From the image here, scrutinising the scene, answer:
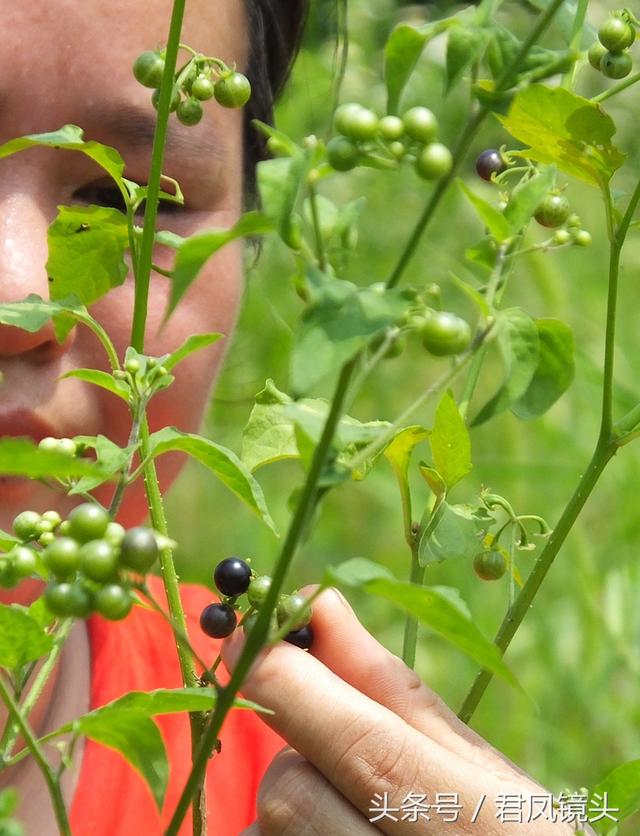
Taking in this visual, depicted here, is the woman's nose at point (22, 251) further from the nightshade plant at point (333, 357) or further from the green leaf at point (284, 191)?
the green leaf at point (284, 191)

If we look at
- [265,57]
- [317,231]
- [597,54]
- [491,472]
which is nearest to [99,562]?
[317,231]

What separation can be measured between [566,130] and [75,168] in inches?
15.7

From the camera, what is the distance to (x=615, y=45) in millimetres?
494

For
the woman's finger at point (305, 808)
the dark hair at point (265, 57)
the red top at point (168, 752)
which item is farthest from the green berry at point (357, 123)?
the red top at point (168, 752)

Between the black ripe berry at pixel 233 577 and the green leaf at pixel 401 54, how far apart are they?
22 cm

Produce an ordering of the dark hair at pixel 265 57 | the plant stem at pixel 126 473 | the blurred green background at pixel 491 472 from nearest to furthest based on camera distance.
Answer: the plant stem at pixel 126 473 < the dark hair at pixel 265 57 < the blurred green background at pixel 491 472

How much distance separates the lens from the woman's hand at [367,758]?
0.54 meters

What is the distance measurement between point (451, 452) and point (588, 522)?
135 centimetres

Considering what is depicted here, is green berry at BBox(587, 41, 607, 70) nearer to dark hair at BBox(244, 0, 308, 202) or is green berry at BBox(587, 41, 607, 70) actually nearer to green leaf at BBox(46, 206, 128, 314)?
green leaf at BBox(46, 206, 128, 314)

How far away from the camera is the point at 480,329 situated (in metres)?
0.36

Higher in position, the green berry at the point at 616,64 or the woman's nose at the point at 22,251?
the green berry at the point at 616,64

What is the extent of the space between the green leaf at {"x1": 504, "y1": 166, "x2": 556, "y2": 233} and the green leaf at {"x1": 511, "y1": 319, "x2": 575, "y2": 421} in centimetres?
5

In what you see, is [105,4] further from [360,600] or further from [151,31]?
[360,600]

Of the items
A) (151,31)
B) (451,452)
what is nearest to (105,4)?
(151,31)
